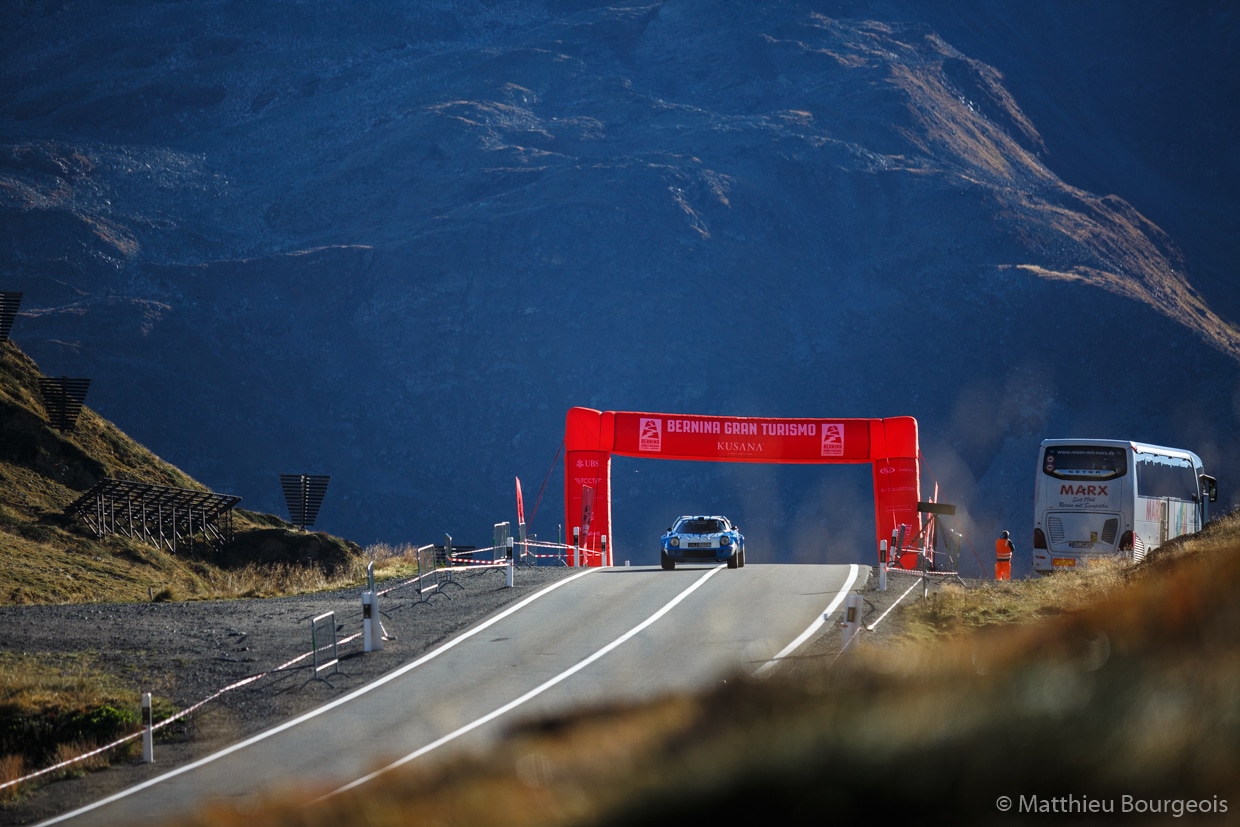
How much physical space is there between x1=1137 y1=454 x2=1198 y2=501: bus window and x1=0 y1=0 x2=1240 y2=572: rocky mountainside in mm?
49899

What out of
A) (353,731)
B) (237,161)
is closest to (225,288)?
(237,161)

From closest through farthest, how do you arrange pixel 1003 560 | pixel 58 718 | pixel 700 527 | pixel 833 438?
pixel 58 718 → pixel 700 527 → pixel 1003 560 → pixel 833 438

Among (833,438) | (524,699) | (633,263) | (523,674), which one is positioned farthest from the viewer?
(633,263)

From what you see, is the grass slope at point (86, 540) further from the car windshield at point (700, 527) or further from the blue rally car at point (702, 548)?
the car windshield at point (700, 527)

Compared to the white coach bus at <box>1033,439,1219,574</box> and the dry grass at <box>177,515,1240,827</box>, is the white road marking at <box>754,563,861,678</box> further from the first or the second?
the white coach bus at <box>1033,439,1219,574</box>

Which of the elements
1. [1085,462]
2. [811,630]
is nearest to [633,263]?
[1085,462]

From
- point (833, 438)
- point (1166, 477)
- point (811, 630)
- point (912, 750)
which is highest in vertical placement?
point (833, 438)

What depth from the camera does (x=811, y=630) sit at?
22812mm

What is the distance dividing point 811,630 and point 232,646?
33.5ft

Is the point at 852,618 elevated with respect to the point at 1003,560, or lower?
elevated

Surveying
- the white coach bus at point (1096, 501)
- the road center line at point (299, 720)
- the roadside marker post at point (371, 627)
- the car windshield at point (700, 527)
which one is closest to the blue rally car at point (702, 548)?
the car windshield at point (700, 527)

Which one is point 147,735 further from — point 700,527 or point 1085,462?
point 1085,462

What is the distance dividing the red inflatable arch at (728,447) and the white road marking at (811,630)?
714 cm

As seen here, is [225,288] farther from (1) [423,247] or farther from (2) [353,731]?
(2) [353,731]
